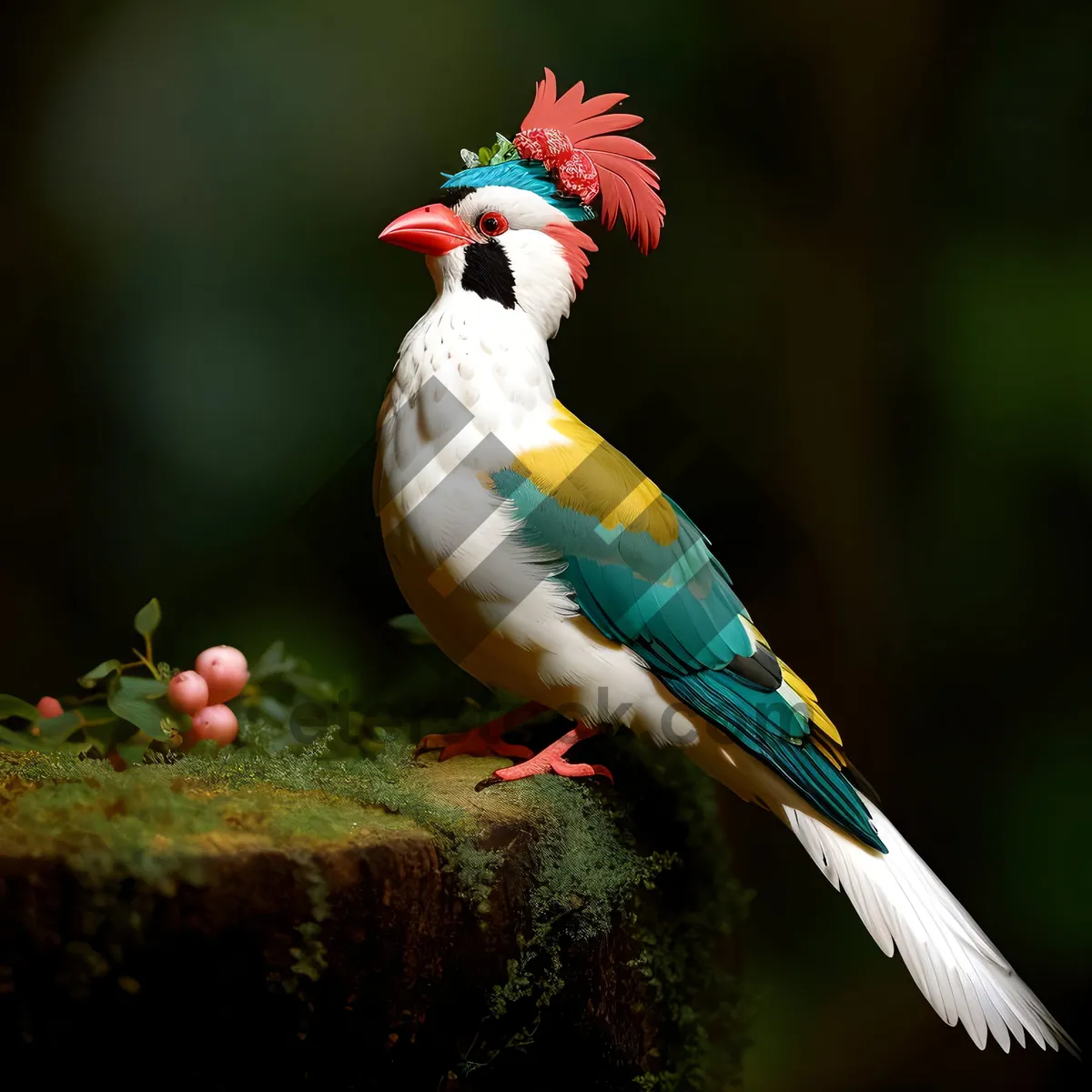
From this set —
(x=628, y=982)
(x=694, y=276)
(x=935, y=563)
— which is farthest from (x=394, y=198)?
(x=628, y=982)

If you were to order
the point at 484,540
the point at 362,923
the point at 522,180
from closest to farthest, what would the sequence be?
the point at 362,923 < the point at 484,540 < the point at 522,180

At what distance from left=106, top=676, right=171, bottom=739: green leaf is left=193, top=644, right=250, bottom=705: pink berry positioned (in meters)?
0.07

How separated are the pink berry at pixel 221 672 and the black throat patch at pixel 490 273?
0.70 metres

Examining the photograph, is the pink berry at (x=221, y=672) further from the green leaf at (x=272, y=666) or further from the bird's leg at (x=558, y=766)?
the bird's leg at (x=558, y=766)

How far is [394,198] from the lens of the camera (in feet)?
9.01

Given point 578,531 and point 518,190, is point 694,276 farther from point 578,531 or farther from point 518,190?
point 578,531

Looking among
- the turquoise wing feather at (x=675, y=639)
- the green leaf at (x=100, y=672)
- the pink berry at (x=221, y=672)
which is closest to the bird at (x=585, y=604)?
the turquoise wing feather at (x=675, y=639)

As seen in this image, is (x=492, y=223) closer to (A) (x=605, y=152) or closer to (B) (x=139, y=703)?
(A) (x=605, y=152)

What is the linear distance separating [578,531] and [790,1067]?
1.69 m

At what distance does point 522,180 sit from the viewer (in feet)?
6.21

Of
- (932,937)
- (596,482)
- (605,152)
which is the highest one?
(605,152)

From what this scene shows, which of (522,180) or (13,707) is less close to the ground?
(522,180)

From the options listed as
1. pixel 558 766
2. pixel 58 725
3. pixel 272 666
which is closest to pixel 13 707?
pixel 58 725

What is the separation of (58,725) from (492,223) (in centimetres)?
104
